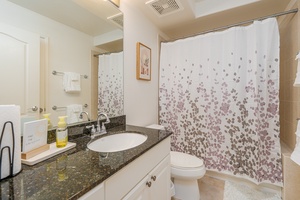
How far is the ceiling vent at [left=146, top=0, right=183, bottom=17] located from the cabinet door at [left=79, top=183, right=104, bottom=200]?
5.70 feet

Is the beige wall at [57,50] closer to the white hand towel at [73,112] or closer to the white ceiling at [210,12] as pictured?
the white hand towel at [73,112]

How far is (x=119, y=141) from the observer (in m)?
1.25

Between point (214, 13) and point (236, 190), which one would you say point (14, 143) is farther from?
point (214, 13)

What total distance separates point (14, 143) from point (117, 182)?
456 millimetres

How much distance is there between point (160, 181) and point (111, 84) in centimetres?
96

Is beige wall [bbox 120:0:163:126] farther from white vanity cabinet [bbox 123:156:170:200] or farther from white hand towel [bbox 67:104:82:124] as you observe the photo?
→ white vanity cabinet [bbox 123:156:170:200]

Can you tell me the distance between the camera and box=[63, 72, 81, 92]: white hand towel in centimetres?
107

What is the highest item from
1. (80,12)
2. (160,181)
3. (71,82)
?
(80,12)

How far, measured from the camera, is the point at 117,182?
69cm

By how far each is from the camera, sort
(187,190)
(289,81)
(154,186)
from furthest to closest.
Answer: (289,81) < (187,190) < (154,186)

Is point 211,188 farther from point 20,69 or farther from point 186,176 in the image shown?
point 20,69

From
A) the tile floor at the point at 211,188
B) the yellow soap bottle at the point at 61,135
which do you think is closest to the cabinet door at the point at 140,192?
the yellow soap bottle at the point at 61,135

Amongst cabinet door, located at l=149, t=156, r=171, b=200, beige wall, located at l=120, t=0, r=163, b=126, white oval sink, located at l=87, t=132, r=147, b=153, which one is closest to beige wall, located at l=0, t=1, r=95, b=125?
white oval sink, located at l=87, t=132, r=147, b=153

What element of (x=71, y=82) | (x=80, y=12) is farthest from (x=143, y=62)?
(x=71, y=82)
